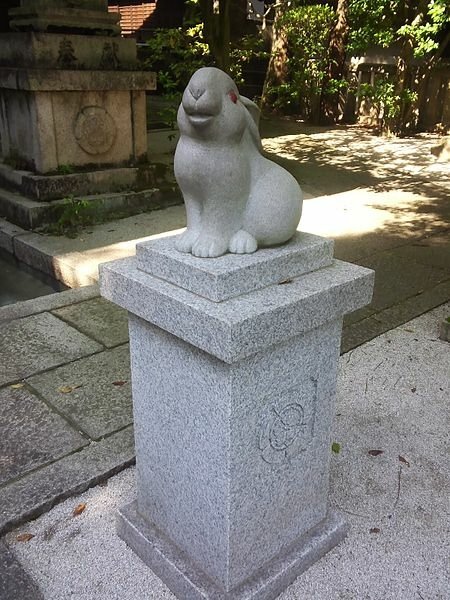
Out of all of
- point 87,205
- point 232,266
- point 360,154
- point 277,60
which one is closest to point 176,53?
point 87,205

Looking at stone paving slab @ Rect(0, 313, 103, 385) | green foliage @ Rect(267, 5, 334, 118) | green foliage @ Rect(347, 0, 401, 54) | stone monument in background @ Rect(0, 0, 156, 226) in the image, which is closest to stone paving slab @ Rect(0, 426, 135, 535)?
stone paving slab @ Rect(0, 313, 103, 385)

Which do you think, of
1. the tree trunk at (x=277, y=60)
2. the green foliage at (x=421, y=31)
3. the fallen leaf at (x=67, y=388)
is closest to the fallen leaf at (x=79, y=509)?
the fallen leaf at (x=67, y=388)

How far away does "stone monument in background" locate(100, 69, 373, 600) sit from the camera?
1818 mm

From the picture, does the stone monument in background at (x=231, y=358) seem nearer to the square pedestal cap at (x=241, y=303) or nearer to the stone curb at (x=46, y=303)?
the square pedestal cap at (x=241, y=303)

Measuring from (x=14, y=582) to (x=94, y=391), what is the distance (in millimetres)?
1289

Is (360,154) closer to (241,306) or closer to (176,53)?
(176,53)

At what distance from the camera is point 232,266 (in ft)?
6.03

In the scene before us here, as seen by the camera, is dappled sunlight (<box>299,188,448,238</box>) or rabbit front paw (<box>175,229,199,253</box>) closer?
rabbit front paw (<box>175,229,199,253</box>)

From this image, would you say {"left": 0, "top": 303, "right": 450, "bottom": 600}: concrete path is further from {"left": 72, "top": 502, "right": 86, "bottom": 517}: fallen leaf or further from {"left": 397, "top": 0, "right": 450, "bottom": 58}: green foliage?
{"left": 397, "top": 0, "right": 450, "bottom": 58}: green foliage

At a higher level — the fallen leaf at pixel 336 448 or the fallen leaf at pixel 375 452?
the fallen leaf at pixel 336 448

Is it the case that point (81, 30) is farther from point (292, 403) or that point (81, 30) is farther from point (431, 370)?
point (292, 403)

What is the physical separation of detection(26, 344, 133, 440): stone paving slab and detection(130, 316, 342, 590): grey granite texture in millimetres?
767

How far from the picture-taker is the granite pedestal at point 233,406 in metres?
1.81

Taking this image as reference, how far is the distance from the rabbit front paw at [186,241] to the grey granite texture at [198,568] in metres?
1.21
